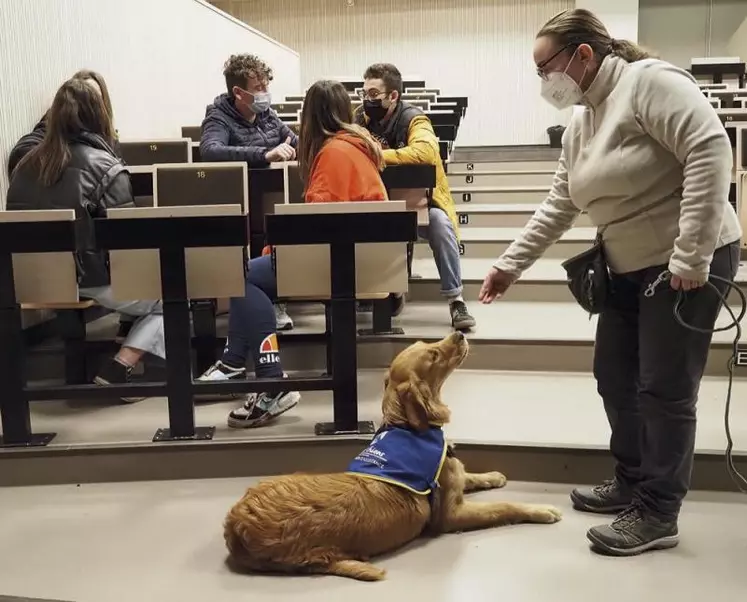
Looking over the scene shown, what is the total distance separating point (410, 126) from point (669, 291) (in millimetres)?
1911

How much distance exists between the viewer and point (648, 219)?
1.74 m

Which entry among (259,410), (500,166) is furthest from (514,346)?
(500,166)

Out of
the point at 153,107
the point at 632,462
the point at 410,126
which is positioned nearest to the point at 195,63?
the point at 153,107

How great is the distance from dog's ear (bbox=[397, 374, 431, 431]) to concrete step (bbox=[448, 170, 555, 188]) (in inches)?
161

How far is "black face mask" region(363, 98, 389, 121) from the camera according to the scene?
342 cm

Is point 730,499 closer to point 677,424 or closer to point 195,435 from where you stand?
point 677,424

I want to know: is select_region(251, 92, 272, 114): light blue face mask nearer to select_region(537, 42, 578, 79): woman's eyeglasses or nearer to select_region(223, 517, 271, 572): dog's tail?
select_region(537, 42, 578, 79): woman's eyeglasses

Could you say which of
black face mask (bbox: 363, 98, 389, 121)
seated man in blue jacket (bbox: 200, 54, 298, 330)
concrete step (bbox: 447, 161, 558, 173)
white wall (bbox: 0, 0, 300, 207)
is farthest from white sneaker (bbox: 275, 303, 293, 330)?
concrete step (bbox: 447, 161, 558, 173)

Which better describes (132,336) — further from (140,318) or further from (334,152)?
(334,152)

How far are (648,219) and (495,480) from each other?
0.91m

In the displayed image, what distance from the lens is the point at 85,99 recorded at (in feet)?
8.91

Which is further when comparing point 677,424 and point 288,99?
point 288,99

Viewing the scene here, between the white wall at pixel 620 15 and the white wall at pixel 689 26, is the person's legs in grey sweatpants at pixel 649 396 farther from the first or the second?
the white wall at pixel 689 26

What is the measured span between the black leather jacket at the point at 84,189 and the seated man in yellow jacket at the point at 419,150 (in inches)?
44.4
